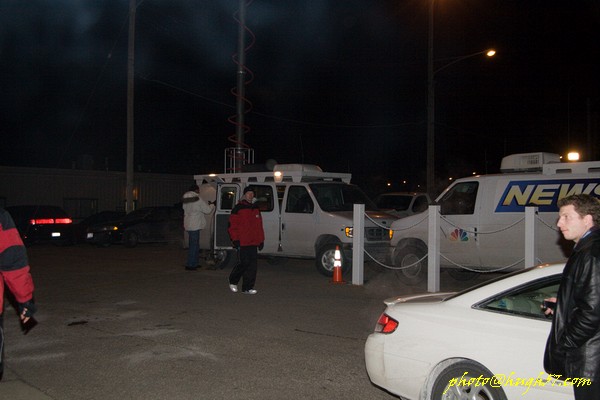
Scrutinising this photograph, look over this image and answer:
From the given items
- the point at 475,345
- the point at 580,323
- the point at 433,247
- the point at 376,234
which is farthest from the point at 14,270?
the point at 376,234

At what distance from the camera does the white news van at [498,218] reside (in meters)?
10.2

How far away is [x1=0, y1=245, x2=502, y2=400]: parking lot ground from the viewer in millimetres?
5578

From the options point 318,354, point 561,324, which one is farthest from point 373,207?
point 561,324

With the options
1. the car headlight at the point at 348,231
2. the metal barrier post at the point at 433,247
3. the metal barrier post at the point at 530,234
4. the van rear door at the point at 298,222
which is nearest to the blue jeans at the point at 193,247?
the van rear door at the point at 298,222

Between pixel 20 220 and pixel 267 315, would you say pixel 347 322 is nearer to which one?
pixel 267 315

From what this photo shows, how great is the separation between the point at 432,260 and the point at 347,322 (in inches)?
117

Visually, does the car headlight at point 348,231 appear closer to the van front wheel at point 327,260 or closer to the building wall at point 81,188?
the van front wheel at point 327,260

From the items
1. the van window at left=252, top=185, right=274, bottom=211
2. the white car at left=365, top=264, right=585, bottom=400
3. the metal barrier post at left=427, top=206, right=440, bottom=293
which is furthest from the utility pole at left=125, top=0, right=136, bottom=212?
the white car at left=365, top=264, right=585, bottom=400

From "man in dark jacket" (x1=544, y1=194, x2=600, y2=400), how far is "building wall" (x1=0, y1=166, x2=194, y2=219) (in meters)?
24.4

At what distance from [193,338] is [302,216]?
5.93 m

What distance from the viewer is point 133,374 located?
5.93m

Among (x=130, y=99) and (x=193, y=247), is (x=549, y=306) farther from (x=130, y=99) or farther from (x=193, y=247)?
(x=130, y=99)

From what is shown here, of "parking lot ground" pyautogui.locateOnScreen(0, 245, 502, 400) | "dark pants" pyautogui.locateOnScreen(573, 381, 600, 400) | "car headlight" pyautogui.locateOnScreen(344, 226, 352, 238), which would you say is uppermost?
"car headlight" pyautogui.locateOnScreen(344, 226, 352, 238)

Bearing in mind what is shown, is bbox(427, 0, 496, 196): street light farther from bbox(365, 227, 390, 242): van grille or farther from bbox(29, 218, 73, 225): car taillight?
bbox(29, 218, 73, 225): car taillight
